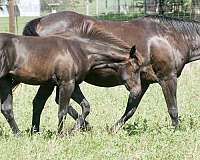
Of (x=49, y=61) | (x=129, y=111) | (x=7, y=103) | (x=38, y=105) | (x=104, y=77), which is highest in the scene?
(x=49, y=61)

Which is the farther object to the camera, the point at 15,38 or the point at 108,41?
the point at 108,41

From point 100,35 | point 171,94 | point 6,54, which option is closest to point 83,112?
point 100,35

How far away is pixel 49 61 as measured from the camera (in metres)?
6.72

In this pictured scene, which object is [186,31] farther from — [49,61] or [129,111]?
[49,61]

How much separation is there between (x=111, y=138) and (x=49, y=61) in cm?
125

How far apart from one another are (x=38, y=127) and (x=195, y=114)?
262 cm

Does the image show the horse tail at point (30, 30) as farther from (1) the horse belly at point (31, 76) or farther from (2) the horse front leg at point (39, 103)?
(1) the horse belly at point (31, 76)

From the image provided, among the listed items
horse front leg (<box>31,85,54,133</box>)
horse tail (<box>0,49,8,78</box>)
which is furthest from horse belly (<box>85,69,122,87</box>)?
horse tail (<box>0,49,8,78</box>)

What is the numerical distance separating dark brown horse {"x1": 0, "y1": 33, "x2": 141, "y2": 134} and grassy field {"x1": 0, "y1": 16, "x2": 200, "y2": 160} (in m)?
0.57

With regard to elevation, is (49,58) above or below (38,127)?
above

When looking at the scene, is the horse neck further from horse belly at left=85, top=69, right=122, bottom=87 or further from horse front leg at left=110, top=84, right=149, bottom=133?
horse front leg at left=110, top=84, right=149, bottom=133

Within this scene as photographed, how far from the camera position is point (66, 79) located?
265 inches

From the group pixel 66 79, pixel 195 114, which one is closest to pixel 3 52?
pixel 66 79

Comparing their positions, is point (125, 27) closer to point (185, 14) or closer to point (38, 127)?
point (38, 127)
